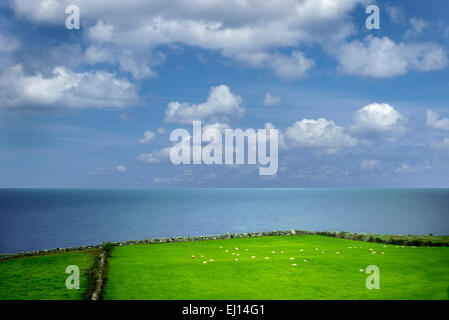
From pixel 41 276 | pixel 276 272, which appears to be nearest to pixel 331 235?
pixel 276 272

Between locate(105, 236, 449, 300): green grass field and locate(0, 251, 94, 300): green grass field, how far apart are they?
1676 mm

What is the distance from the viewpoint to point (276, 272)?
56.5 feet

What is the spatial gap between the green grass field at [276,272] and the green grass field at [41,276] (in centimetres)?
168

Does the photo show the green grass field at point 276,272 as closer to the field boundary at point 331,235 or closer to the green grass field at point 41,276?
the field boundary at point 331,235

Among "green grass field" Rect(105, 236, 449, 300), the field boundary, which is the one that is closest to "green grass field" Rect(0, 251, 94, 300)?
"green grass field" Rect(105, 236, 449, 300)

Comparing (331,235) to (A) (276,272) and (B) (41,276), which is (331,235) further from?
(B) (41,276)

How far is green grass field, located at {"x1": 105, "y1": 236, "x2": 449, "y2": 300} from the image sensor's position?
1433cm

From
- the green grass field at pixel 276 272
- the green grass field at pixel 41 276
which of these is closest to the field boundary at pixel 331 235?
the green grass field at pixel 276 272

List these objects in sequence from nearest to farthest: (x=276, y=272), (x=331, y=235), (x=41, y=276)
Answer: (x=276, y=272)
(x=41, y=276)
(x=331, y=235)

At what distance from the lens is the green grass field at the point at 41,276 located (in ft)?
49.3

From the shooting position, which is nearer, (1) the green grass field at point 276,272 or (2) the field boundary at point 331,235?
(1) the green grass field at point 276,272

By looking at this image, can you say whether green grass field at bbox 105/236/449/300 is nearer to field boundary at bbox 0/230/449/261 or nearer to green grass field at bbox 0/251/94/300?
field boundary at bbox 0/230/449/261

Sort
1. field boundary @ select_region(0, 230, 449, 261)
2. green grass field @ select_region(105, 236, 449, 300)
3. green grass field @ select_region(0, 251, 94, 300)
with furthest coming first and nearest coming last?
field boundary @ select_region(0, 230, 449, 261), green grass field @ select_region(0, 251, 94, 300), green grass field @ select_region(105, 236, 449, 300)

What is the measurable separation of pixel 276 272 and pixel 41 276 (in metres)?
11.8
